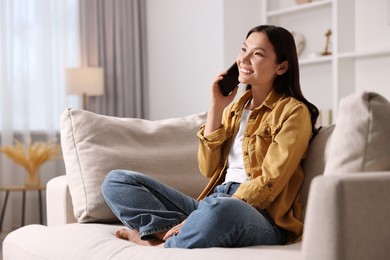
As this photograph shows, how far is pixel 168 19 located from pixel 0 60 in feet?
5.09

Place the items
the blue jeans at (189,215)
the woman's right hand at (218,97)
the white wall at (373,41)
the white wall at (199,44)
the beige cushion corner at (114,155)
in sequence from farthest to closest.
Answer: the white wall at (199,44) < the white wall at (373,41) < the beige cushion corner at (114,155) < the woman's right hand at (218,97) < the blue jeans at (189,215)

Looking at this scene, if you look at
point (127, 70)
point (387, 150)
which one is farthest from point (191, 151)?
point (127, 70)

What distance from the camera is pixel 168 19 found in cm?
635

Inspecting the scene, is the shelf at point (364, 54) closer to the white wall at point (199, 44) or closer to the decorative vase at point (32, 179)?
the white wall at point (199, 44)

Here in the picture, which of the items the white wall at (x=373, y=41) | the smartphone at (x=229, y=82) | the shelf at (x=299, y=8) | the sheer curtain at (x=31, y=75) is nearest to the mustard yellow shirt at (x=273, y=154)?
the smartphone at (x=229, y=82)

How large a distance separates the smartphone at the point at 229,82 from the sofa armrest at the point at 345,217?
3.54 feet

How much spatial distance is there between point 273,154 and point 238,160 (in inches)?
9.6

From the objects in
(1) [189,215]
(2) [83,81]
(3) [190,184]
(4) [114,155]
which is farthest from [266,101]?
(2) [83,81]

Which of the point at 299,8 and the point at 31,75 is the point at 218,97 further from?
the point at 31,75

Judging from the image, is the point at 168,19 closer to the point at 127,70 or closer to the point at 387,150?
the point at 127,70

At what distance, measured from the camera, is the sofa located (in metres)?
1.53

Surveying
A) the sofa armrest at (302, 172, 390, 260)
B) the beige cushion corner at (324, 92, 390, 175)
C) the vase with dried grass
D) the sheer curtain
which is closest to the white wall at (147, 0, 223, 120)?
the sheer curtain

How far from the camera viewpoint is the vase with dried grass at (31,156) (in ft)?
17.8

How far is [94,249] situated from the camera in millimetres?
2225
